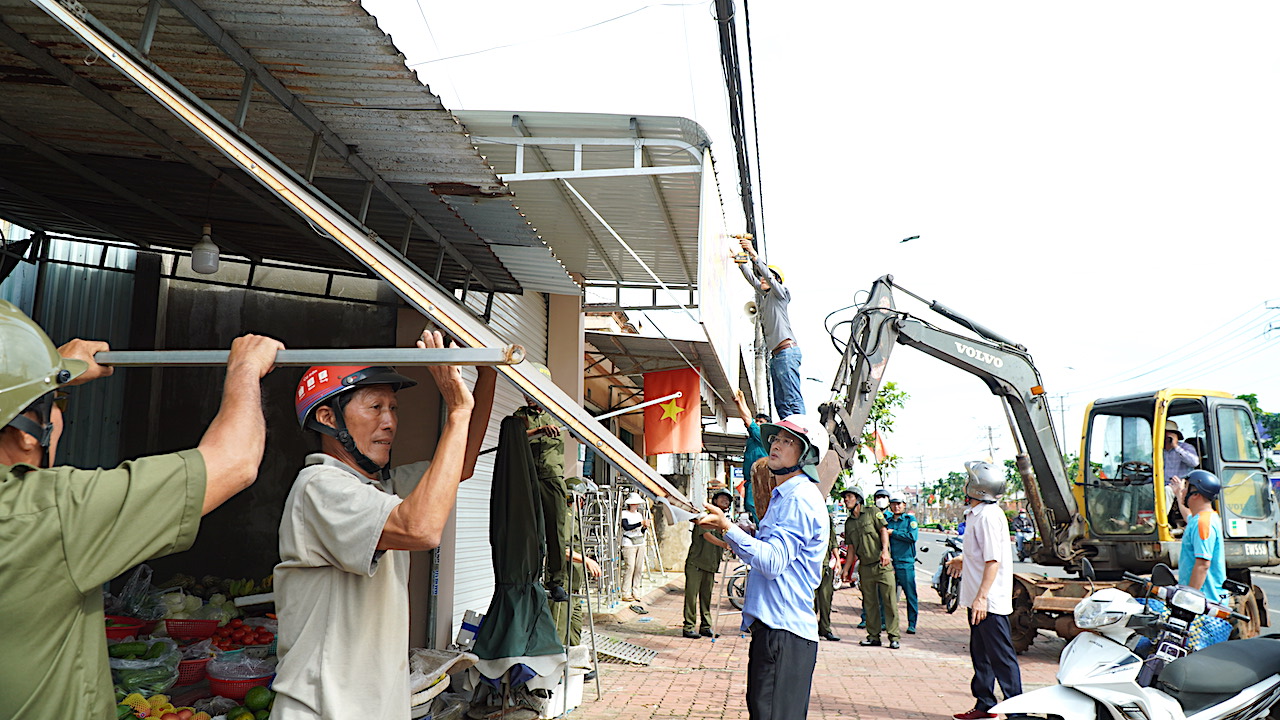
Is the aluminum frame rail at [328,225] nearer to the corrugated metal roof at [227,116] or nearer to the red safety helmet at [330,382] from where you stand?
the red safety helmet at [330,382]

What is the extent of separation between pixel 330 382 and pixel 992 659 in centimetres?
573

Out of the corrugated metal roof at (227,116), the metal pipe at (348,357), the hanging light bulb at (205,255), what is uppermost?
the corrugated metal roof at (227,116)

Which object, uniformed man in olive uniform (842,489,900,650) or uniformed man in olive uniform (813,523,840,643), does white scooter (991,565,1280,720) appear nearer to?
uniformed man in olive uniform (842,489,900,650)

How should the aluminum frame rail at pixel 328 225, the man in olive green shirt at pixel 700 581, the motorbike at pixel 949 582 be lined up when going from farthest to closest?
1. the motorbike at pixel 949 582
2. the man in olive green shirt at pixel 700 581
3. the aluminum frame rail at pixel 328 225

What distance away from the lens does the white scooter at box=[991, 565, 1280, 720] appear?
5.09 m

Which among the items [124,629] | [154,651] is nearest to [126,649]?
[154,651]

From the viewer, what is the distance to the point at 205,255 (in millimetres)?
5934

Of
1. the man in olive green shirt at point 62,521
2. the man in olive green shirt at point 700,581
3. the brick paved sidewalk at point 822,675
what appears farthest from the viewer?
the man in olive green shirt at point 700,581

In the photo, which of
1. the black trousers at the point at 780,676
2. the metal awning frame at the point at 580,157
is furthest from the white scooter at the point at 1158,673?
the metal awning frame at the point at 580,157

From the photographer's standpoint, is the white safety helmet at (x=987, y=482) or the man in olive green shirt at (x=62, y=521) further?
the white safety helmet at (x=987, y=482)

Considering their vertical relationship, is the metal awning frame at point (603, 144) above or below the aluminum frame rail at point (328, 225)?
above

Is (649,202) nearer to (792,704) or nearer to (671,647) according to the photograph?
(792,704)

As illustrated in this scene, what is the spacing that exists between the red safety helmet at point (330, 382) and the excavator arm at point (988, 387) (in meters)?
6.72

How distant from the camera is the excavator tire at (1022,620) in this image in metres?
10.9
